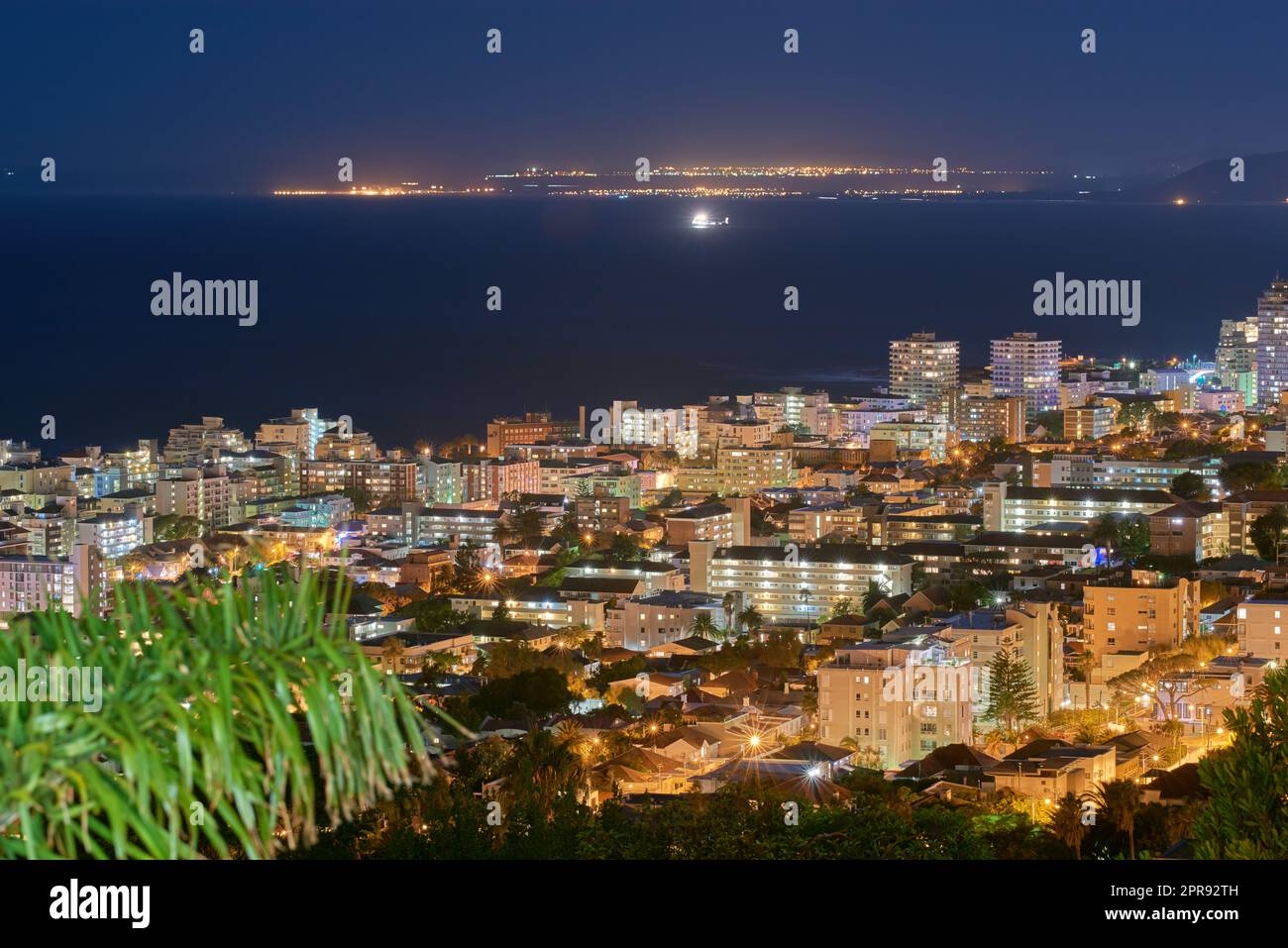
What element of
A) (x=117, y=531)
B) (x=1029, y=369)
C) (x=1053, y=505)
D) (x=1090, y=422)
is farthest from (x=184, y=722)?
(x=1029, y=369)

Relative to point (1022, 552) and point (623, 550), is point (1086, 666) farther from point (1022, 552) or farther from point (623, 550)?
point (623, 550)

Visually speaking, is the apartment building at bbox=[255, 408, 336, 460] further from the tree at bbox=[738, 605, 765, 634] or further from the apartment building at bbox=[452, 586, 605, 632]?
the tree at bbox=[738, 605, 765, 634]

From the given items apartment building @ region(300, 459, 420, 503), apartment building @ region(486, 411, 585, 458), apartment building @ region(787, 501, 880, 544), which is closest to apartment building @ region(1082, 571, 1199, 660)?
apartment building @ region(787, 501, 880, 544)

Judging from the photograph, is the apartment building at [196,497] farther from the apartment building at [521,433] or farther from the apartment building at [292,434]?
the apartment building at [521,433]

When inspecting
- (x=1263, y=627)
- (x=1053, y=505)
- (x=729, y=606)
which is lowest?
(x=729, y=606)

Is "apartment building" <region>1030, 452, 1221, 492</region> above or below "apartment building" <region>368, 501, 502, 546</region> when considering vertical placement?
above

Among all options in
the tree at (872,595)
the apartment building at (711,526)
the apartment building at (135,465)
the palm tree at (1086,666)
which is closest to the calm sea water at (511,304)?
the apartment building at (135,465)
